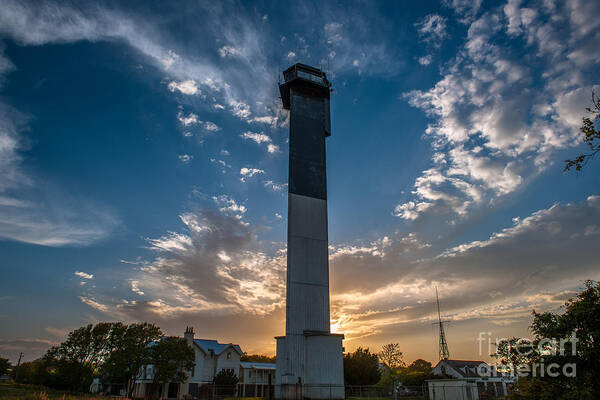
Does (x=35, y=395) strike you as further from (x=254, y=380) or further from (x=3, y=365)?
(x=3, y=365)

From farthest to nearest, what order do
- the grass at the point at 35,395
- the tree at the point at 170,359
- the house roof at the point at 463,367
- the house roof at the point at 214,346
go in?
the house roof at the point at 463,367
the house roof at the point at 214,346
the tree at the point at 170,359
the grass at the point at 35,395

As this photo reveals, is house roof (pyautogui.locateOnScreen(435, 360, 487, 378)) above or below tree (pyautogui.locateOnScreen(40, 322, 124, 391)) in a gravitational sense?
below

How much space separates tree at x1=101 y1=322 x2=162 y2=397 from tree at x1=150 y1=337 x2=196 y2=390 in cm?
118

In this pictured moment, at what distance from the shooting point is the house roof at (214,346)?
161ft

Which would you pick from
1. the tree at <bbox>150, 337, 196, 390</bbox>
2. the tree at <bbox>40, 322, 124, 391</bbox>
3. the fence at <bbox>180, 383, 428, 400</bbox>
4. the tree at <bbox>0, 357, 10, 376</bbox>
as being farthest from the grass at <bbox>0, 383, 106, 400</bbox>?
the tree at <bbox>0, 357, 10, 376</bbox>

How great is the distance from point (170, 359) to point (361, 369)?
75.3ft

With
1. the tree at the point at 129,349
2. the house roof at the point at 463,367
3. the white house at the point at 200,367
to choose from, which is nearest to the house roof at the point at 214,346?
the white house at the point at 200,367

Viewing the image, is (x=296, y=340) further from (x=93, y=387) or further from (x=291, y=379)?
(x=93, y=387)

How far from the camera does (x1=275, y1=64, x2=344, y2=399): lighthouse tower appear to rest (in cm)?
2809

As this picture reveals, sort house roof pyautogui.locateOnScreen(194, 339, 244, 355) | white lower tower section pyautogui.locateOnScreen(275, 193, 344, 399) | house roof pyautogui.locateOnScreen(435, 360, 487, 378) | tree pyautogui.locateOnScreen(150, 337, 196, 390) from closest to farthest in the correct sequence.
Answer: white lower tower section pyautogui.locateOnScreen(275, 193, 344, 399)
tree pyautogui.locateOnScreen(150, 337, 196, 390)
house roof pyautogui.locateOnScreen(194, 339, 244, 355)
house roof pyautogui.locateOnScreen(435, 360, 487, 378)

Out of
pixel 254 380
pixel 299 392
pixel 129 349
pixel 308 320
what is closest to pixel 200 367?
pixel 254 380

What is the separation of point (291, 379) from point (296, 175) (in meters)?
18.2

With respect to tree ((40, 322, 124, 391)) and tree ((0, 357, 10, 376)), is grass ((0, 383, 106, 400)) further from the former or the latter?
tree ((0, 357, 10, 376))

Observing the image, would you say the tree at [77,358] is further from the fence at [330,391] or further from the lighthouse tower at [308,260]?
the lighthouse tower at [308,260]
